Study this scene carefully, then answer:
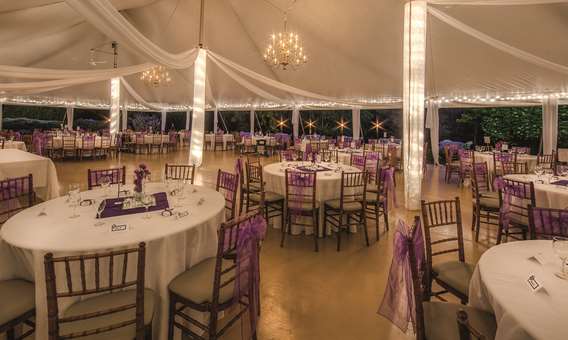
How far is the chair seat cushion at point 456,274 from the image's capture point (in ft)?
7.02

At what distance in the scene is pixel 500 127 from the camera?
12680 millimetres

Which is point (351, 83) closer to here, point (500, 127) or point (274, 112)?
point (500, 127)

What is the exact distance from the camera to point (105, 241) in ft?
6.39

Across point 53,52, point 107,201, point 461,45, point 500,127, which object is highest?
point 53,52

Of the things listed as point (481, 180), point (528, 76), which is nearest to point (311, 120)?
point (528, 76)

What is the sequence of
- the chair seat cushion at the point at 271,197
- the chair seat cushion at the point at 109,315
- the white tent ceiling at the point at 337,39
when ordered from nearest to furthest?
1. the chair seat cushion at the point at 109,315
2. the chair seat cushion at the point at 271,197
3. the white tent ceiling at the point at 337,39

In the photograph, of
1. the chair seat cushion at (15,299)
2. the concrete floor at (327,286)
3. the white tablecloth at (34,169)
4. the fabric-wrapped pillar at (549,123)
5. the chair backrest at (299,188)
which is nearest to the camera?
the chair seat cushion at (15,299)

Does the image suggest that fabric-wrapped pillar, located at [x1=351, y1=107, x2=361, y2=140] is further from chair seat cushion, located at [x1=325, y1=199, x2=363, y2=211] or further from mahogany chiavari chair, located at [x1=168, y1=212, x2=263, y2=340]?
mahogany chiavari chair, located at [x1=168, y1=212, x2=263, y2=340]

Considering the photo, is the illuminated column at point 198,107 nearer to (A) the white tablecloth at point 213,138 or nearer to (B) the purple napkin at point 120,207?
(B) the purple napkin at point 120,207

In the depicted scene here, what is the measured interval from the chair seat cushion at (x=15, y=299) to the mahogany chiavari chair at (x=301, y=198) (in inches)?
98.6

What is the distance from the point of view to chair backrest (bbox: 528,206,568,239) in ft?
7.77

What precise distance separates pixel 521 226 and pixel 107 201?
443cm

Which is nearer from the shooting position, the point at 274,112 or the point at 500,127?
the point at 500,127

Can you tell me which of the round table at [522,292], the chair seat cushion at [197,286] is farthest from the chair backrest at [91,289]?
the round table at [522,292]
